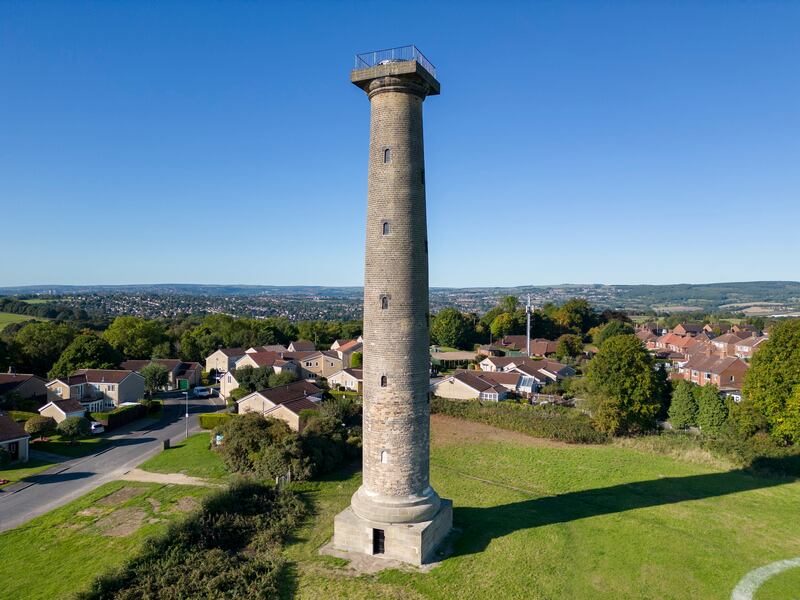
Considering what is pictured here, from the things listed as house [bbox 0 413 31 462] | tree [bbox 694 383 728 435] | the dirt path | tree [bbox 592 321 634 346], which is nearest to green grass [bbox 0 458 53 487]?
house [bbox 0 413 31 462]

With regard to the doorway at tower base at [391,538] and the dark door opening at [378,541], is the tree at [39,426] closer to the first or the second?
the doorway at tower base at [391,538]

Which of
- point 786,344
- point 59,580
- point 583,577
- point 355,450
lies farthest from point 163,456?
point 786,344

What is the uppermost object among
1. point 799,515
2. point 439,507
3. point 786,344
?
point 786,344

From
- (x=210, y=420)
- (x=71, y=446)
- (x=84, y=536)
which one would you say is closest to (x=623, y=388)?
(x=210, y=420)

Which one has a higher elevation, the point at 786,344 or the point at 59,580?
the point at 786,344

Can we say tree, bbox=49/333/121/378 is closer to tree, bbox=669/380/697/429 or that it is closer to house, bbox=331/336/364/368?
house, bbox=331/336/364/368

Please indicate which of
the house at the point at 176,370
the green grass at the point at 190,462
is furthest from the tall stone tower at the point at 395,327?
the house at the point at 176,370

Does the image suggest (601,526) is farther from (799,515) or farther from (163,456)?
(163,456)

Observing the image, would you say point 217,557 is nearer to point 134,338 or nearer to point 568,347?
point 134,338
